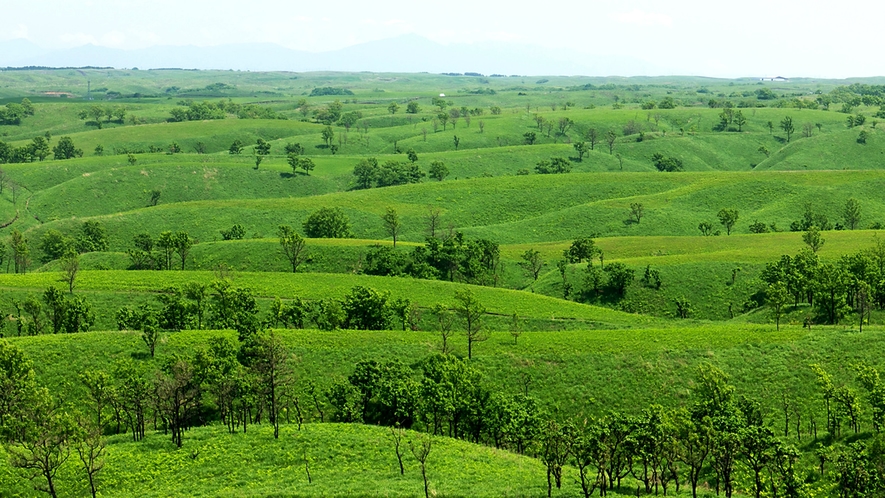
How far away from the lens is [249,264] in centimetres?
15075

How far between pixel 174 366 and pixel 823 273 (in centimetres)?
9686

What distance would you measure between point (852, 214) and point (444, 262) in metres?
113

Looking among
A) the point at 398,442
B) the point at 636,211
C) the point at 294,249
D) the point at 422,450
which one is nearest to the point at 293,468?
the point at 398,442

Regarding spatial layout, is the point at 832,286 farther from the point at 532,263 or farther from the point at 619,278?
the point at 532,263

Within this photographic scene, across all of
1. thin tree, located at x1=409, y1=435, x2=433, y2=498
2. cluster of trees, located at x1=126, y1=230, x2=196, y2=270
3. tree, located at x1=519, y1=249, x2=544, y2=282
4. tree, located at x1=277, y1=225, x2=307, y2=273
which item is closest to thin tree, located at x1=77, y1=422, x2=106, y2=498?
thin tree, located at x1=409, y1=435, x2=433, y2=498

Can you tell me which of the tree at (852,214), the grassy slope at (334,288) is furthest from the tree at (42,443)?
the tree at (852,214)

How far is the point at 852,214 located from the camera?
578ft

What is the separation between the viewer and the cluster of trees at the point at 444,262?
143 metres

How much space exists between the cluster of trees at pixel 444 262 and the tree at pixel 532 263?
6.37 meters

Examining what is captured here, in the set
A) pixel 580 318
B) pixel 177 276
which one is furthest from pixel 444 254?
pixel 177 276

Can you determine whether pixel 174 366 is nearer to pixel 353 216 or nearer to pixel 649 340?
pixel 649 340

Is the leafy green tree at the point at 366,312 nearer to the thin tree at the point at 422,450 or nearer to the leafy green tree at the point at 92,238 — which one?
the thin tree at the point at 422,450

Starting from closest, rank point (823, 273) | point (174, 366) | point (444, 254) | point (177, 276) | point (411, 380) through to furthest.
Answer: point (174, 366), point (411, 380), point (823, 273), point (177, 276), point (444, 254)

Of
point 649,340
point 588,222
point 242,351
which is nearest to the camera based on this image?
point 242,351
